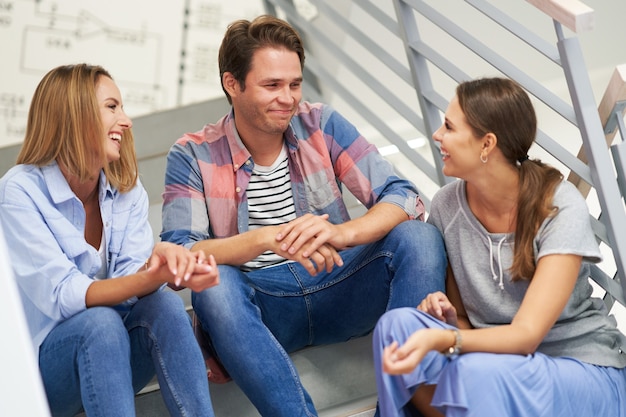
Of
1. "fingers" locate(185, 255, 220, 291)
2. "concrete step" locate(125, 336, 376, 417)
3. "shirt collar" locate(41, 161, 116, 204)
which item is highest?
"shirt collar" locate(41, 161, 116, 204)

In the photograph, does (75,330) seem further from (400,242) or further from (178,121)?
(178,121)

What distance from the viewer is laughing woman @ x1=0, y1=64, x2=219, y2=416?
5.21 feet

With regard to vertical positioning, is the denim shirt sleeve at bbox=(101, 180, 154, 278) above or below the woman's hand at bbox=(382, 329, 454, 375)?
above

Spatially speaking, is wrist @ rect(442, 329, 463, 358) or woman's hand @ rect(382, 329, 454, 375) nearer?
woman's hand @ rect(382, 329, 454, 375)

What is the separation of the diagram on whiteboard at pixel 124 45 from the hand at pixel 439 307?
1.84 m

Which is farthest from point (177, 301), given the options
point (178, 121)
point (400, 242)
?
point (178, 121)

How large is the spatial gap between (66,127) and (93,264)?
0.30 metres

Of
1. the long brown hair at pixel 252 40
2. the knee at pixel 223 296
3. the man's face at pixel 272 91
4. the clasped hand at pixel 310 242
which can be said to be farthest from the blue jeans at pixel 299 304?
the long brown hair at pixel 252 40

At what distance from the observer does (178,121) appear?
2.89 meters

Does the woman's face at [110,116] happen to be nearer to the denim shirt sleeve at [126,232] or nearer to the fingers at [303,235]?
the denim shirt sleeve at [126,232]

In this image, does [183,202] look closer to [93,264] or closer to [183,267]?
[93,264]

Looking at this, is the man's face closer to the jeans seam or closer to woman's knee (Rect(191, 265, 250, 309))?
woman's knee (Rect(191, 265, 250, 309))

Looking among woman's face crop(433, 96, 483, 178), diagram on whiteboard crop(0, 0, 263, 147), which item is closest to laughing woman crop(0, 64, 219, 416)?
woman's face crop(433, 96, 483, 178)

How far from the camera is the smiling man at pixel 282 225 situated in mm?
1694
